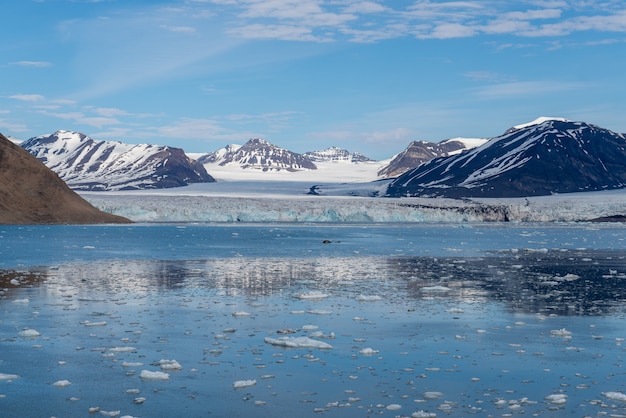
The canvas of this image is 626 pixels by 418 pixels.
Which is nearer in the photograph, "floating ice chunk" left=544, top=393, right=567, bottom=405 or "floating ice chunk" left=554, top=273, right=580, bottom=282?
"floating ice chunk" left=544, top=393, right=567, bottom=405

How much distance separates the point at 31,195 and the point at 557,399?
57260 millimetres

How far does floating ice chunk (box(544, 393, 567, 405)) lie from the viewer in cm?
814

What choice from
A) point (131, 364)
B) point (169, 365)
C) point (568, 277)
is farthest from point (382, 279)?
point (131, 364)

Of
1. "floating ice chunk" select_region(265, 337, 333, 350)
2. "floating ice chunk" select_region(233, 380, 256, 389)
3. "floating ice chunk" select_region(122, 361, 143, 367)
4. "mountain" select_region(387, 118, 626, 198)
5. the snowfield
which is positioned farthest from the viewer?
"mountain" select_region(387, 118, 626, 198)

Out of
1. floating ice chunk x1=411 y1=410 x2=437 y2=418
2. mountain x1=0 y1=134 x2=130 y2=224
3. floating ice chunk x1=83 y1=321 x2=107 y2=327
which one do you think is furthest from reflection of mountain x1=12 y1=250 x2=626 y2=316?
mountain x1=0 y1=134 x2=130 y2=224

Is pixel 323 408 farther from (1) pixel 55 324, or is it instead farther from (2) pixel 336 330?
(1) pixel 55 324

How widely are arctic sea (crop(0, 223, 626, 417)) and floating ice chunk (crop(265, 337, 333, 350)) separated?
31 mm

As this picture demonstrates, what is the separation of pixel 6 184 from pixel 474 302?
5005 cm

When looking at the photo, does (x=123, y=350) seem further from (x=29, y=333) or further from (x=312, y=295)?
(x=312, y=295)

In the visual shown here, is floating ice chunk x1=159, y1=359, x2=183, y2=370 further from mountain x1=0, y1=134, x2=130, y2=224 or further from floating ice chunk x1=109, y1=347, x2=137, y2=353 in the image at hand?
mountain x1=0, y1=134, x2=130, y2=224

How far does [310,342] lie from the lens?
36.4 feet

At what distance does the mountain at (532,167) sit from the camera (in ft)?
515

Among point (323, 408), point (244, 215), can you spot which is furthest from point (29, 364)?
point (244, 215)

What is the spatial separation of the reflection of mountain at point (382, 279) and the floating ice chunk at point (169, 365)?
5.90 metres
